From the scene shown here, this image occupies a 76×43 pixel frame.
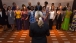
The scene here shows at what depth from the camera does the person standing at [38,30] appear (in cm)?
295

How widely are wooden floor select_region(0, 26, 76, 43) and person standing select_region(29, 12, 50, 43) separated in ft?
9.15

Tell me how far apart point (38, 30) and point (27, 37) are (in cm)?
335

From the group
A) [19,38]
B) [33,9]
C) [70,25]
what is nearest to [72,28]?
[70,25]

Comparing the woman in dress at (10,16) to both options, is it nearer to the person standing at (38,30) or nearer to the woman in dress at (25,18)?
the woman in dress at (25,18)

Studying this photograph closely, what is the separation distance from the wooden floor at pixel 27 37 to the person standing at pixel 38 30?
2.79m

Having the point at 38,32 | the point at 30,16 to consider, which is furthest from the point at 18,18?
the point at 38,32

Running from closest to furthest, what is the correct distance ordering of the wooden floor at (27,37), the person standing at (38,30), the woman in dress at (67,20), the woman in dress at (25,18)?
1. the person standing at (38,30)
2. the wooden floor at (27,37)
3. the woman in dress at (67,20)
4. the woman in dress at (25,18)

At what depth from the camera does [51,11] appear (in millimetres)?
6922

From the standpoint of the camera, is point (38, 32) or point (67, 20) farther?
point (67, 20)

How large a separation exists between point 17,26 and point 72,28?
3019 mm

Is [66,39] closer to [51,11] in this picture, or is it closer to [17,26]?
[51,11]

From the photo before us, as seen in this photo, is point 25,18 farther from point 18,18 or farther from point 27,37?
point 27,37

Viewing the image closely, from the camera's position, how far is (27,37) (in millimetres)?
6277

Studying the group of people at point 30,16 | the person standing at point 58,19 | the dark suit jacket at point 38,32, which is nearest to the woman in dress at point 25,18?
the group of people at point 30,16
